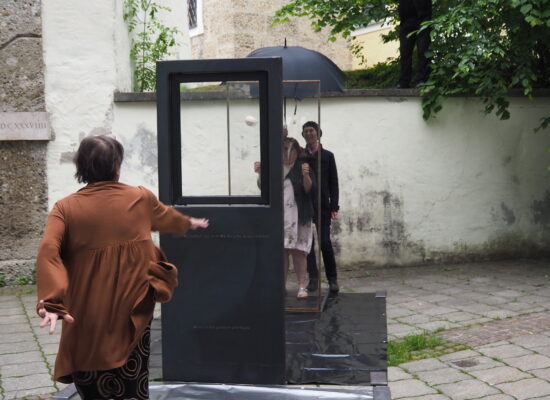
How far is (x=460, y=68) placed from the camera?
28.0 ft

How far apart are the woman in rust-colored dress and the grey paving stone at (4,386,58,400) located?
1577 millimetres

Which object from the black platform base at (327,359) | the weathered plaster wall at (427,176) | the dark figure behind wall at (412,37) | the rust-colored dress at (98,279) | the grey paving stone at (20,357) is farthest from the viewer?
the dark figure behind wall at (412,37)

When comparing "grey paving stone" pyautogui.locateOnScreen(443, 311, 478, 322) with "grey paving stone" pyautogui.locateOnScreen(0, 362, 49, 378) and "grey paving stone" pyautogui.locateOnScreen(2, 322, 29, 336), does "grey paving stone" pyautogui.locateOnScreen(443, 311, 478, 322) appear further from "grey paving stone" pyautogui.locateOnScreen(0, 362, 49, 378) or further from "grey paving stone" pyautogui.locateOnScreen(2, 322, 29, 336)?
"grey paving stone" pyautogui.locateOnScreen(2, 322, 29, 336)

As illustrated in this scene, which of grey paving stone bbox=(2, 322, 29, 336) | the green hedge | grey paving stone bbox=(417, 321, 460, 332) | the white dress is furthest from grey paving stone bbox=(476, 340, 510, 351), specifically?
the green hedge

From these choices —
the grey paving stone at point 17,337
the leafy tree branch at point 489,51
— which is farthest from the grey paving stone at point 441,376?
the leafy tree branch at point 489,51

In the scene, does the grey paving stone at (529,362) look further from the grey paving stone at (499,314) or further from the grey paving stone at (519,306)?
the grey paving stone at (519,306)

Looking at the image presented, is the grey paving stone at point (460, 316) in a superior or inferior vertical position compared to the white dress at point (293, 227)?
inferior

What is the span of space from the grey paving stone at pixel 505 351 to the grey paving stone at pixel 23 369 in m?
3.26

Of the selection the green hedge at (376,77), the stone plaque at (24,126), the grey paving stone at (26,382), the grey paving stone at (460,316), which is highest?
the green hedge at (376,77)

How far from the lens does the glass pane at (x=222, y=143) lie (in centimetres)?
486

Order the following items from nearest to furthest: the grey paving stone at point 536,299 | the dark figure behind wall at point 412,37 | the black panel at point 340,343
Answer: the black panel at point 340,343
the grey paving stone at point 536,299
the dark figure behind wall at point 412,37

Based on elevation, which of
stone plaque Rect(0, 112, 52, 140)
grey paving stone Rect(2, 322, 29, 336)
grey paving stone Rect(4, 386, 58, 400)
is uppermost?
stone plaque Rect(0, 112, 52, 140)

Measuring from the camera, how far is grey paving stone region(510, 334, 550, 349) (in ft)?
18.6

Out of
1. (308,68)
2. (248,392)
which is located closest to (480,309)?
(308,68)
